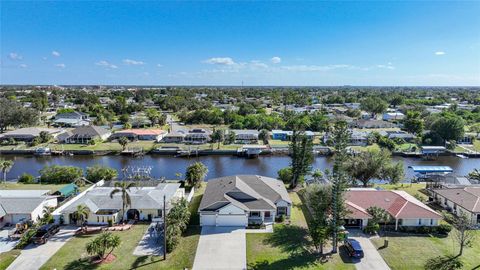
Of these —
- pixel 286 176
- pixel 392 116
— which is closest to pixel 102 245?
pixel 286 176

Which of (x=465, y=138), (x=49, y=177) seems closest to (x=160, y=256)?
(x=49, y=177)

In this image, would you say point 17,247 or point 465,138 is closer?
point 17,247

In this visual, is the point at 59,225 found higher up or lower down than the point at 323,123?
lower down

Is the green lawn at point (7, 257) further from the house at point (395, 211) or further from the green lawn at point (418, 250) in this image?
the green lawn at point (418, 250)

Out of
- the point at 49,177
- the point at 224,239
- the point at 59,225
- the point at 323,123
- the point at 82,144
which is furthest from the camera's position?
the point at 323,123

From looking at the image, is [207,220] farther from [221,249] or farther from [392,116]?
[392,116]

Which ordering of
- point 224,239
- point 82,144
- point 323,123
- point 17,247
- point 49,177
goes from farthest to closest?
point 323,123 → point 82,144 → point 49,177 → point 224,239 → point 17,247

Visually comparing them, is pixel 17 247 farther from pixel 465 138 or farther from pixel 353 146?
pixel 465 138

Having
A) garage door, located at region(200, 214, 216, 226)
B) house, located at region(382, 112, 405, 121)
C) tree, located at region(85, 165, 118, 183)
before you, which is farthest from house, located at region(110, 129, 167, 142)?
house, located at region(382, 112, 405, 121)
